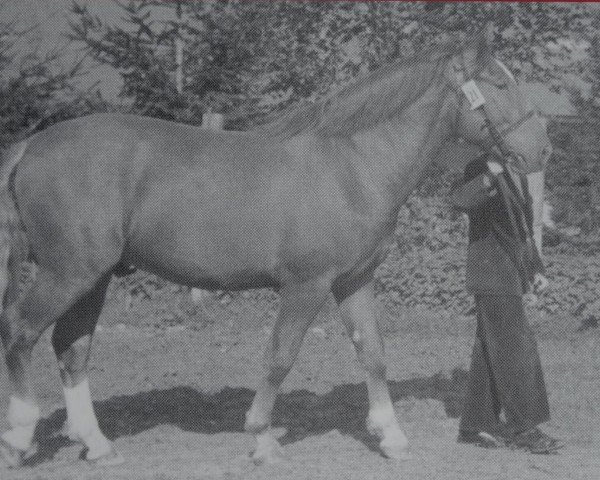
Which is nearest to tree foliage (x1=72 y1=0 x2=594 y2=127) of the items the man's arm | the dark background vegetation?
the dark background vegetation

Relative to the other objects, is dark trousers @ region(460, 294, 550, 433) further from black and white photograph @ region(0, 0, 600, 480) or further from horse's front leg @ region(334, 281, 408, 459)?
horse's front leg @ region(334, 281, 408, 459)

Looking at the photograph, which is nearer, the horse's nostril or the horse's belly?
the horse's belly

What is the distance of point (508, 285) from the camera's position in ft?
20.9

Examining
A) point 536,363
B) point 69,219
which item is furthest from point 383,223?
point 69,219

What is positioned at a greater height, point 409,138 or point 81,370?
point 409,138

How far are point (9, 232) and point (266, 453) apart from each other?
2.07m

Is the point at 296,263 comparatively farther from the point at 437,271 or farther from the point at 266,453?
the point at 437,271

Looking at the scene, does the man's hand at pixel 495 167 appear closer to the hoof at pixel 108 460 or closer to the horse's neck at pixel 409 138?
Answer: the horse's neck at pixel 409 138

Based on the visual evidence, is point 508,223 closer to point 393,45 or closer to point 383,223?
point 383,223

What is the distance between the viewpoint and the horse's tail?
5.97m

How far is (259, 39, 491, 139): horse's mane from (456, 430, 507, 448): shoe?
2.23 m

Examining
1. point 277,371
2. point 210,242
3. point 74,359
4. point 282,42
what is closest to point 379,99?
point 210,242

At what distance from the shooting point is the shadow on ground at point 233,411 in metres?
7.01

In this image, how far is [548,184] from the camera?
1762 centimetres
